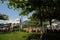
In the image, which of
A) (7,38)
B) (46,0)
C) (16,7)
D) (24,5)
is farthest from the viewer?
(7,38)

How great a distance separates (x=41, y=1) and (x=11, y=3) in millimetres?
3186

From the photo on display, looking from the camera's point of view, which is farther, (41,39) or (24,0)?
(41,39)

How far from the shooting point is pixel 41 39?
17766 millimetres

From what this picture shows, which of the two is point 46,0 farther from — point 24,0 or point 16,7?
point 16,7

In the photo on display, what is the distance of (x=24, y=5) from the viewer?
16281mm

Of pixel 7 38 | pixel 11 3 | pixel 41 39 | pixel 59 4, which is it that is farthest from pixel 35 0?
pixel 7 38

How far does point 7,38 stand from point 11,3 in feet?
11.7

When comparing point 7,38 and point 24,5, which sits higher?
point 24,5

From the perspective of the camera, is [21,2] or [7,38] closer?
[21,2]

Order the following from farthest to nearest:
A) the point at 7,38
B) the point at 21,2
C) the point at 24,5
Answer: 1. the point at 7,38
2. the point at 24,5
3. the point at 21,2

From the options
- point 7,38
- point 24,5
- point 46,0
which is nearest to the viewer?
point 46,0

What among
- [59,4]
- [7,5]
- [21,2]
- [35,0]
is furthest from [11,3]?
[59,4]

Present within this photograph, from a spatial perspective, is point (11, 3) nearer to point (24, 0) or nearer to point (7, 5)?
point (7, 5)

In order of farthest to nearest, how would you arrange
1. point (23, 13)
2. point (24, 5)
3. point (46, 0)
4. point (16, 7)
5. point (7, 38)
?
point (23, 13), point (7, 38), point (16, 7), point (24, 5), point (46, 0)
